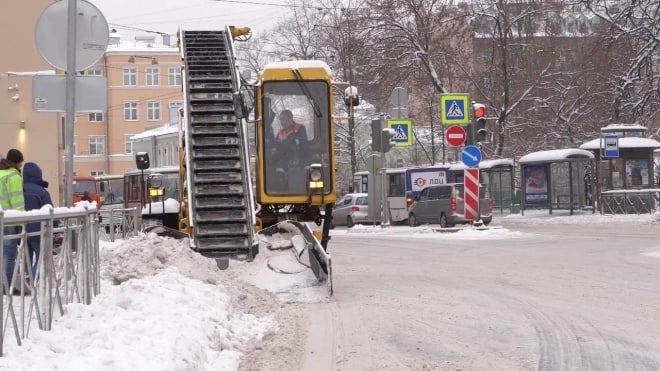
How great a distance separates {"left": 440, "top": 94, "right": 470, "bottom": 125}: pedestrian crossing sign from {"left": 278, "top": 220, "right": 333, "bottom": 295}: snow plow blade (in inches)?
655

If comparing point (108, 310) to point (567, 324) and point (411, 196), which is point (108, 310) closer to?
point (567, 324)

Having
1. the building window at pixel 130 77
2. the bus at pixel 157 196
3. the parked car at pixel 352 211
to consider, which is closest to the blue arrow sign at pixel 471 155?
the bus at pixel 157 196

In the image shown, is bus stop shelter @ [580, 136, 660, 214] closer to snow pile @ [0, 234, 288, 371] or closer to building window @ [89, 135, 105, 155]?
snow pile @ [0, 234, 288, 371]

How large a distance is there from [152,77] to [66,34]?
6973cm

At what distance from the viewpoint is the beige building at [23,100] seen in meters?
31.1

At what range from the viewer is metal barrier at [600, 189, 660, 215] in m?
34.4

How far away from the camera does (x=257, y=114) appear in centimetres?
1486

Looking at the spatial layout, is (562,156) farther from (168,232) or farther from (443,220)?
(168,232)

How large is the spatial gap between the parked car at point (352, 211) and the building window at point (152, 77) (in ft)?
129

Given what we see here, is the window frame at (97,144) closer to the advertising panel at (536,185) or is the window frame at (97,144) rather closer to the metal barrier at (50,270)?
the advertising panel at (536,185)

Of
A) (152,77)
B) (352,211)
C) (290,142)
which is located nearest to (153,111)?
(152,77)

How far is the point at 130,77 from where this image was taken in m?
76.9

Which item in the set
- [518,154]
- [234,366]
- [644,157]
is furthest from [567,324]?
[518,154]

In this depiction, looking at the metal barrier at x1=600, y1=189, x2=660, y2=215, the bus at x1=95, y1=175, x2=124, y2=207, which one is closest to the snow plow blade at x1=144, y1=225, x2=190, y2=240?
the metal barrier at x1=600, y1=189, x2=660, y2=215
